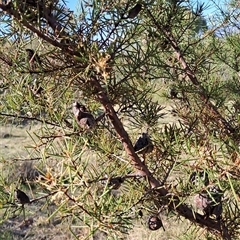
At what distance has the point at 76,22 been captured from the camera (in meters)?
0.52

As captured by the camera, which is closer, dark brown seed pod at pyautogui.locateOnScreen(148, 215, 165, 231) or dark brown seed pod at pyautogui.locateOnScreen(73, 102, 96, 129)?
dark brown seed pod at pyautogui.locateOnScreen(73, 102, 96, 129)

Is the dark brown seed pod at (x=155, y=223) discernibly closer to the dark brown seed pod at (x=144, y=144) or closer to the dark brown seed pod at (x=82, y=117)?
the dark brown seed pod at (x=144, y=144)

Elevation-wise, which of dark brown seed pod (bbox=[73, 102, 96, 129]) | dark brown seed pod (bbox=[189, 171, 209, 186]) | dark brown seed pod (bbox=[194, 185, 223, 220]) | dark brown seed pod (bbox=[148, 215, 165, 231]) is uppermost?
dark brown seed pod (bbox=[73, 102, 96, 129])

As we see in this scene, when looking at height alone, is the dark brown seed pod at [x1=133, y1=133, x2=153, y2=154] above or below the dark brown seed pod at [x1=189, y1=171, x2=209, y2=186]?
above

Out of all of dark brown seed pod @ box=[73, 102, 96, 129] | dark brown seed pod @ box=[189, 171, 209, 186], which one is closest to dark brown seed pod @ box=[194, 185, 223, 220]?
dark brown seed pod @ box=[189, 171, 209, 186]

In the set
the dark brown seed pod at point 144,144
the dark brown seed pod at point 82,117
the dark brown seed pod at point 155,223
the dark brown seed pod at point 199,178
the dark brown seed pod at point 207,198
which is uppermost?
the dark brown seed pod at point 82,117

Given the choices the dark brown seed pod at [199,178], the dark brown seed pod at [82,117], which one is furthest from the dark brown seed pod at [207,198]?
the dark brown seed pod at [82,117]

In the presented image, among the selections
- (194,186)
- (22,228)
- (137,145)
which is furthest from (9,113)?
(22,228)

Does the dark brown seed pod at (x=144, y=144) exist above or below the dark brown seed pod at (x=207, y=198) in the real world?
above

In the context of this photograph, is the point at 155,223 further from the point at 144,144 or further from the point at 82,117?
the point at 82,117

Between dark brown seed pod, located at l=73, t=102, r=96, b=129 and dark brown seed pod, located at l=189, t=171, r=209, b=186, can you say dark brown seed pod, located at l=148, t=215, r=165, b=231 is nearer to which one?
dark brown seed pod, located at l=189, t=171, r=209, b=186

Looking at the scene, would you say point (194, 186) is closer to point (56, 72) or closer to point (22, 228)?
point (56, 72)

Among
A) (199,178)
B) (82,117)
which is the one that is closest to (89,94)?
(82,117)

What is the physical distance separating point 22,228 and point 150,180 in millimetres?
2726
